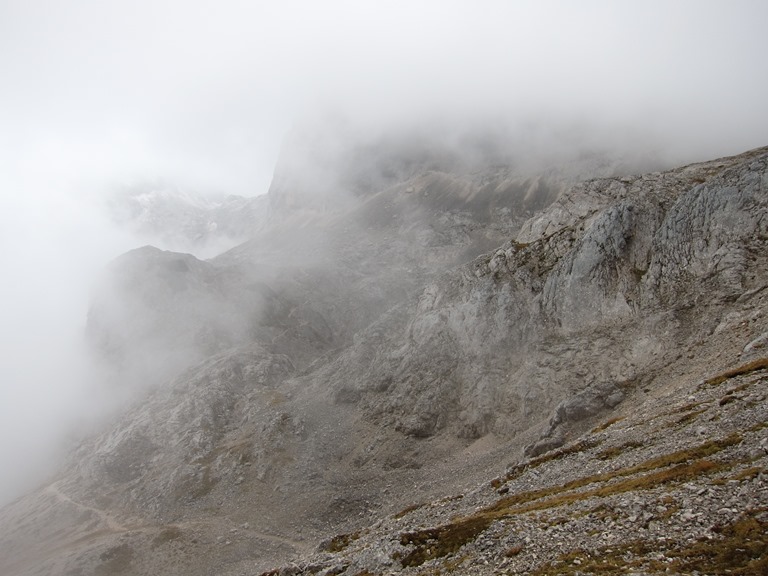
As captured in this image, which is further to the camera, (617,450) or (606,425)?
(606,425)

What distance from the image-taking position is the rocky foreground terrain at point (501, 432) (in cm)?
3197

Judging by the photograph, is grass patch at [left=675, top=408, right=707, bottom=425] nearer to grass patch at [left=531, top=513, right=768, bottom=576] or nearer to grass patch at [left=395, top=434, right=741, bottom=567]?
grass patch at [left=395, top=434, right=741, bottom=567]

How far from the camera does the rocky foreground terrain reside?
105 ft

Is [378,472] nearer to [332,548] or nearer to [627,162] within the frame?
[332,548]

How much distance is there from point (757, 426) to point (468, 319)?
84.3 metres

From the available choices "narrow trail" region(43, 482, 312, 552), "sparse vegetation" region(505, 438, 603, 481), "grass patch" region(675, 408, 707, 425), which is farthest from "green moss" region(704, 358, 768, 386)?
"narrow trail" region(43, 482, 312, 552)

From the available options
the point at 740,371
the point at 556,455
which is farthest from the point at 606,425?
the point at 740,371

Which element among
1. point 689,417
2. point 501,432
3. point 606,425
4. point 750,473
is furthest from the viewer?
point 501,432

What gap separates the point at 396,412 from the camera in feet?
382

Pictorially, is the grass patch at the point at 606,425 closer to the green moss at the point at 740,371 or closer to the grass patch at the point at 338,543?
the green moss at the point at 740,371

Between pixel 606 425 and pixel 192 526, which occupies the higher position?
pixel 606 425

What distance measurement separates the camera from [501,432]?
96.3 metres

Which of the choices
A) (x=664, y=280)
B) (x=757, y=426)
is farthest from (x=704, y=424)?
(x=664, y=280)

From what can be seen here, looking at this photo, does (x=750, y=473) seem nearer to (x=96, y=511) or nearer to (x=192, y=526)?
(x=192, y=526)
